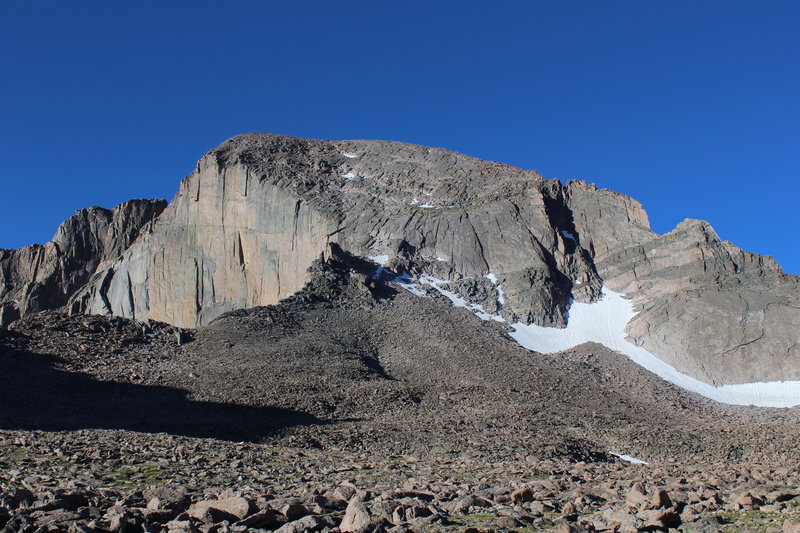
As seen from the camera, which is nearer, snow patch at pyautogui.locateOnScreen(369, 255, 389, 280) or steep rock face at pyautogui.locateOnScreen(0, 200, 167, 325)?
snow patch at pyautogui.locateOnScreen(369, 255, 389, 280)

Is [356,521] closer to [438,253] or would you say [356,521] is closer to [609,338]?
[609,338]

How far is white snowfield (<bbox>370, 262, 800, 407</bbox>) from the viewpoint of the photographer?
5612cm

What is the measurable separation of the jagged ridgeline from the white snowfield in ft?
2.97

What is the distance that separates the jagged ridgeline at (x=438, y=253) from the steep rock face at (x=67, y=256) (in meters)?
0.35

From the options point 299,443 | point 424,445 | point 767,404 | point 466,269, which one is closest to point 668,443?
point 424,445

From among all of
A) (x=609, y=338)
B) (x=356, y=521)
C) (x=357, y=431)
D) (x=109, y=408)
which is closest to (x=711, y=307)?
(x=609, y=338)

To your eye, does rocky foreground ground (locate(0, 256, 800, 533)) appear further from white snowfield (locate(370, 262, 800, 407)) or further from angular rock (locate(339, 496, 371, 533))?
white snowfield (locate(370, 262, 800, 407))

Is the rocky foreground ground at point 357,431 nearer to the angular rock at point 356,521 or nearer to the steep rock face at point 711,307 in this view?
the angular rock at point 356,521

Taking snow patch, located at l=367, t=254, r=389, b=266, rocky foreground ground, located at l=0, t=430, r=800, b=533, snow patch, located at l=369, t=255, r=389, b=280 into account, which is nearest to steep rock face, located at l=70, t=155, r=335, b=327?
snow patch, located at l=367, t=254, r=389, b=266

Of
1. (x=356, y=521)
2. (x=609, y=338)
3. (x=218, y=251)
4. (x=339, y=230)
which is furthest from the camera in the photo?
(x=218, y=251)

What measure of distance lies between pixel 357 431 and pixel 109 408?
1281 centimetres

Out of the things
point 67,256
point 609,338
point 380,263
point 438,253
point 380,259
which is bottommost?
point 609,338

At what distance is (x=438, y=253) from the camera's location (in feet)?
261

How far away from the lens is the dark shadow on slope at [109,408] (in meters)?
29.0
